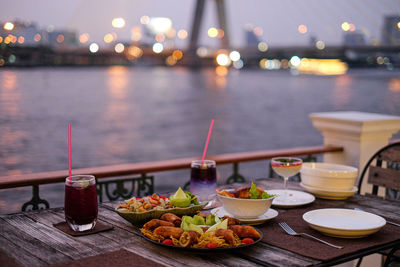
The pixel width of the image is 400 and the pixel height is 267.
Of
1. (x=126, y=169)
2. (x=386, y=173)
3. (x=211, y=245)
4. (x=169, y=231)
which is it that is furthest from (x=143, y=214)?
(x=386, y=173)

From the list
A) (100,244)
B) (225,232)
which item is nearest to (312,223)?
(225,232)

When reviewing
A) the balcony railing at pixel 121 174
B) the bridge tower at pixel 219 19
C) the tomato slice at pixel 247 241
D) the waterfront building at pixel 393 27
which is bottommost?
the balcony railing at pixel 121 174

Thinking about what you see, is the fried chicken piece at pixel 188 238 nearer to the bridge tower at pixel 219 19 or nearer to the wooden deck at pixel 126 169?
the wooden deck at pixel 126 169

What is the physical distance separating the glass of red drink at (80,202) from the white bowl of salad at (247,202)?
1.47 feet

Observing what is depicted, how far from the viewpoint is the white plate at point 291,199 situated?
2.20 metres

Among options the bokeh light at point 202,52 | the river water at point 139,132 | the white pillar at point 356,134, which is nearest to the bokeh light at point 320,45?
the river water at point 139,132

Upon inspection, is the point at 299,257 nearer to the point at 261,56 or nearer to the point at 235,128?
the point at 235,128

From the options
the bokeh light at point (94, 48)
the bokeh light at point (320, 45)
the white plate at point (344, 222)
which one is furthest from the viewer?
the bokeh light at point (94, 48)

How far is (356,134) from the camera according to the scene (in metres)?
3.81

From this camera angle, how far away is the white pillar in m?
3.80

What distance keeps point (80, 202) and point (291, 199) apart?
0.96 m

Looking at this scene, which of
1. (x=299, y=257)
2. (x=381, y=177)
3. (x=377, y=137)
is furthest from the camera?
(x=377, y=137)

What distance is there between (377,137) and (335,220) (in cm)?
210

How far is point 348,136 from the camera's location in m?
3.89
